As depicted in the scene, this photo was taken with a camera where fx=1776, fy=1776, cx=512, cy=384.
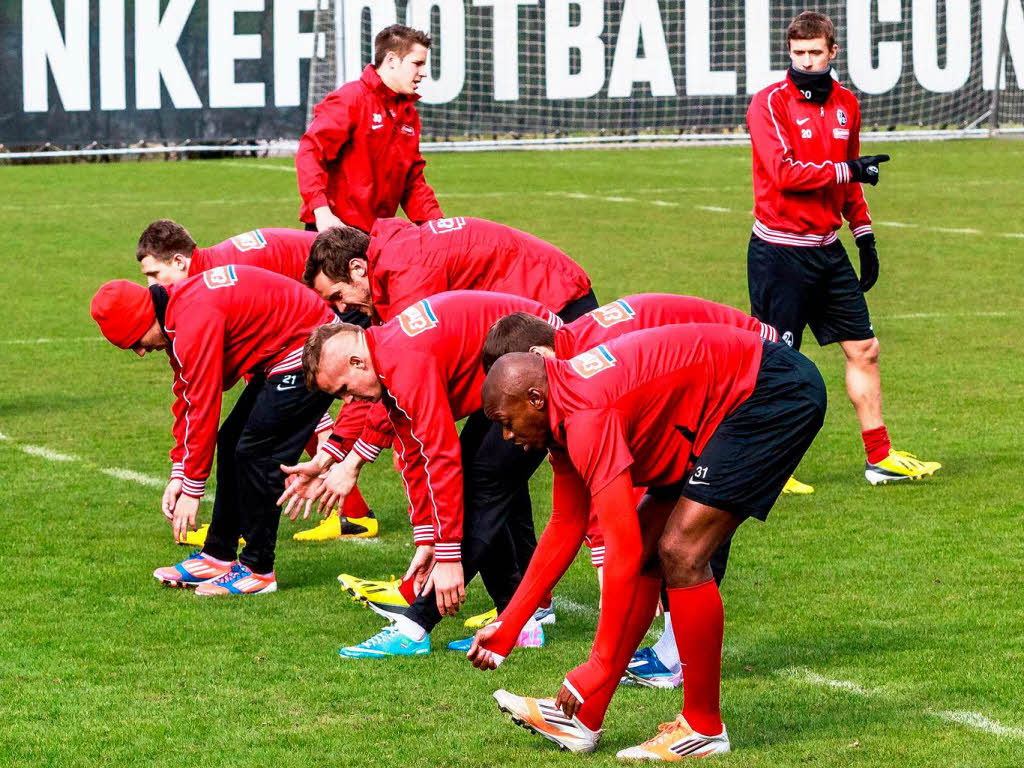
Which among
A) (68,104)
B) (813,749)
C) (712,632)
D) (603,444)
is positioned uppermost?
(68,104)

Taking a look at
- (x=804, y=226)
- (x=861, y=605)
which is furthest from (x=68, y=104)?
(x=861, y=605)

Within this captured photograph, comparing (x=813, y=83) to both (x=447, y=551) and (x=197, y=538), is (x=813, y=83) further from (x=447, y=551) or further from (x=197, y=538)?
(x=447, y=551)

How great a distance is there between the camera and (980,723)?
5.67m

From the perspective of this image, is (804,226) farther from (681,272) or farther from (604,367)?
(681,272)

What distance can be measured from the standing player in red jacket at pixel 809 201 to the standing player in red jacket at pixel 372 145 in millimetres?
1947

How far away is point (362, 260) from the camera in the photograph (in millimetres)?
7137

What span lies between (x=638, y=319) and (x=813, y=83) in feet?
12.6

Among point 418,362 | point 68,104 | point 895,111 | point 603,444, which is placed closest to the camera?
point 603,444

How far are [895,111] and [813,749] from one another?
27.1m

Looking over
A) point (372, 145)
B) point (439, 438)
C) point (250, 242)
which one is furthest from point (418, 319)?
point (372, 145)

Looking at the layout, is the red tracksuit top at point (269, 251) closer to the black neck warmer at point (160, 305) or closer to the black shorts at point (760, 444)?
the black neck warmer at point (160, 305)

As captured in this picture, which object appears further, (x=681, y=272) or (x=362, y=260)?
(x=681, y=272)

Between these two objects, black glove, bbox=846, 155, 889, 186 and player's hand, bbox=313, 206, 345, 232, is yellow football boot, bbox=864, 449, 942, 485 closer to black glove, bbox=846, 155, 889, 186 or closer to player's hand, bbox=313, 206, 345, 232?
black glove, bbox=846, 155, 889, 186

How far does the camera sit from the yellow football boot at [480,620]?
23.3ft
